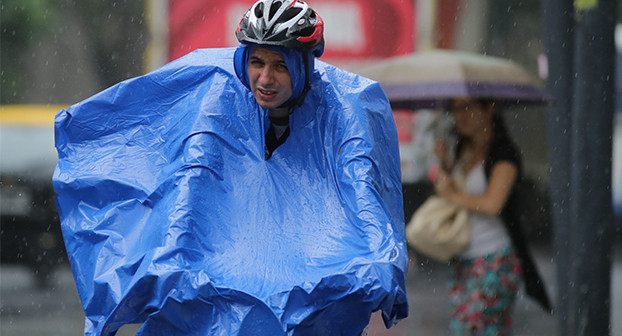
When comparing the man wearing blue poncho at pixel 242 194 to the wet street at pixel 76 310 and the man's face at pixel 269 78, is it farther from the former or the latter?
the wet street at pixel 76 310

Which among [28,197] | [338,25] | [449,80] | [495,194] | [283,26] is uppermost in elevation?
[283,26]

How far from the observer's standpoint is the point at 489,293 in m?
6.29

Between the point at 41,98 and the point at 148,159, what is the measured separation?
18281 millimetres

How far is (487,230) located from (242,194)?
290cm

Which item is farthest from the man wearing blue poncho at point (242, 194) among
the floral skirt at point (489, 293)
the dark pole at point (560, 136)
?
the dark pole at point (560, 136)

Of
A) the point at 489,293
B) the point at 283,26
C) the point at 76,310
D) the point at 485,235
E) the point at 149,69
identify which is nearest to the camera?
the point at 283,26

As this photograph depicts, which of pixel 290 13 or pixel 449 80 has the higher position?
pixel 290 13

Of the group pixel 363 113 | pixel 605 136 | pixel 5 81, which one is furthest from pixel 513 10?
pixel 363 113

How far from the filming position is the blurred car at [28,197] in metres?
11.8

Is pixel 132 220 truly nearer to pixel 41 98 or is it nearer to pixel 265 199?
pixel 265 199

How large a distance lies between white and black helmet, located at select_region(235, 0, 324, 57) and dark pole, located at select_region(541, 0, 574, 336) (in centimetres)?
310

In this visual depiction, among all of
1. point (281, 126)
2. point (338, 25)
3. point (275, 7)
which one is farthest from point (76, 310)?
point (275, 7)

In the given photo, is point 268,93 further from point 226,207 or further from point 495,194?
point 495,194

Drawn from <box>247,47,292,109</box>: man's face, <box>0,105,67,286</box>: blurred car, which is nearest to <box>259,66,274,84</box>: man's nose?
<box>247,47,292,109</box>: man's face
